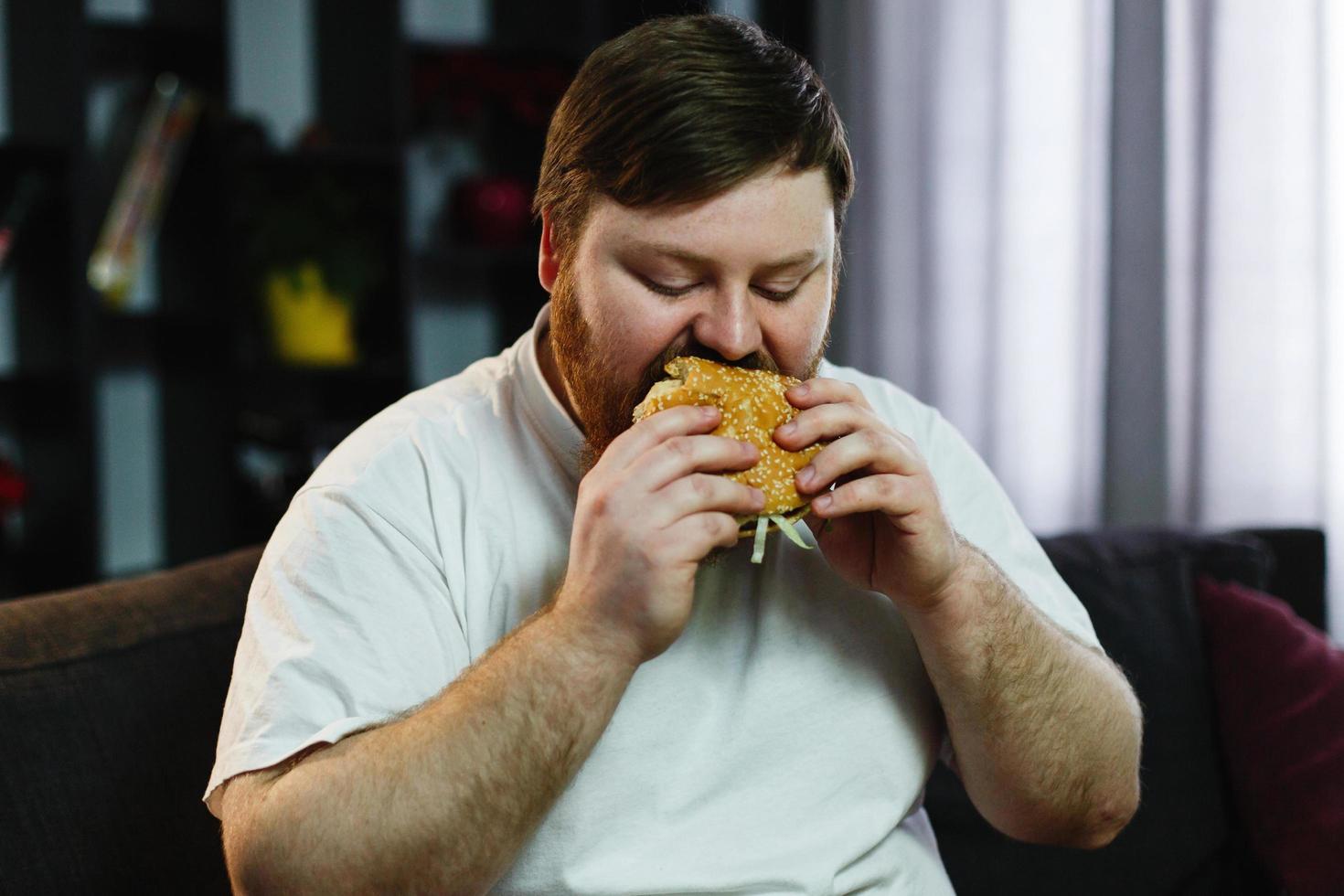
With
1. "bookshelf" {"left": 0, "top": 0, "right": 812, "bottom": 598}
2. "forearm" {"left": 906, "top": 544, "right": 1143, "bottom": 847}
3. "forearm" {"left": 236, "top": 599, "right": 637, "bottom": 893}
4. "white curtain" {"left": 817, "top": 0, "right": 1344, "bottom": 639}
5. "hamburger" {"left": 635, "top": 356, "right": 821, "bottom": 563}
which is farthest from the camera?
"bookshelf" {"left": 0, "top": 0, "right": 812, "bottom": 598}

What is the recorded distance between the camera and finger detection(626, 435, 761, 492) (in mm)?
1052

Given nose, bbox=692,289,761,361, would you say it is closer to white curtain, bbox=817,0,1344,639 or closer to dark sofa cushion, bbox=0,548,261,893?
dark sofa cushion, bbox=0,548,261,893

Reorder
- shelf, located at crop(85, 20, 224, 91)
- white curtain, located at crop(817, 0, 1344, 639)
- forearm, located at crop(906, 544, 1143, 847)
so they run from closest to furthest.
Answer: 1. forearm, located at crop(906, 544, 1143, 847)
2. white curtain, located at crop(817, 0, 1344, 639)
3. shelf, located at crop(85, 20, 224, 91)

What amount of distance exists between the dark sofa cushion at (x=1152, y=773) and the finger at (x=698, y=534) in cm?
74

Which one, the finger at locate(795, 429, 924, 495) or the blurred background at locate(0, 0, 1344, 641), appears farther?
the blurred background at locate(0, 0, 1344, 641)

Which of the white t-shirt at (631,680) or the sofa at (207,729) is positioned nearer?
the white t-shirt at (631,680)

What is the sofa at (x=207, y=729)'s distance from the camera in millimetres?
1202

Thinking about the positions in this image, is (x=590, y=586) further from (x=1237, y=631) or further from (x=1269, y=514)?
(x=1269, y=514)

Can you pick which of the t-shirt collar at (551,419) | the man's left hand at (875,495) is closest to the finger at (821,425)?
the man's left hand at (875,495)

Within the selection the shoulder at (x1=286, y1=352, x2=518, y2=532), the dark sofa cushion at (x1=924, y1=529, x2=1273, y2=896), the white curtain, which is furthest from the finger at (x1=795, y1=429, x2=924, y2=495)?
the white curtain

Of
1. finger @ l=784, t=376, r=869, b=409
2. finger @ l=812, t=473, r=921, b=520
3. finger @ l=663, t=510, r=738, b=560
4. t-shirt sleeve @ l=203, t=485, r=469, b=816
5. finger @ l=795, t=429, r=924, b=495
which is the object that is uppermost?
finger @ l=784, t=376, r=869, b=409

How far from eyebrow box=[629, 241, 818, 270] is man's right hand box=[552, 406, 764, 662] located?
15 centimetres

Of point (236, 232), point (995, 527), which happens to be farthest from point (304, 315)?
point (995, 527)

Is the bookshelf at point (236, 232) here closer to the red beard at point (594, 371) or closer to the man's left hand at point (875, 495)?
the red beard at point (594, 371)
